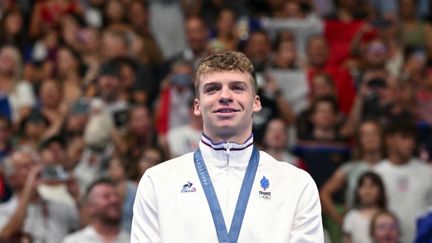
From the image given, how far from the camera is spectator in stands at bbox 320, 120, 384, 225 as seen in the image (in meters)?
11.5

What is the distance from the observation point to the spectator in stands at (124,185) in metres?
10.9

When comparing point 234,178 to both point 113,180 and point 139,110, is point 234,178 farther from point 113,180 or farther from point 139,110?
point 139,110

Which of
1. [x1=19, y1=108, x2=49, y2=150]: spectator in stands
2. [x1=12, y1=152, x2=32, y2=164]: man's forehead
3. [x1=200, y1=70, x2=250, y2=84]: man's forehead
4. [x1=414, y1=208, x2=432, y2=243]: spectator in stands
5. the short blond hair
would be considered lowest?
[x1=414, y1=208, x2=432, y2=243]: spectator in stands

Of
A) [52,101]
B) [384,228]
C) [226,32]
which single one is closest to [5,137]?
[52,101]

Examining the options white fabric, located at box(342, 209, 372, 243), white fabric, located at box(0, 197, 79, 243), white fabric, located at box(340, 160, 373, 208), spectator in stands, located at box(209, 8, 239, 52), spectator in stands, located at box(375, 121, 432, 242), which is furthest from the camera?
spectator in stands, located at box(209, 8, 239, 52)

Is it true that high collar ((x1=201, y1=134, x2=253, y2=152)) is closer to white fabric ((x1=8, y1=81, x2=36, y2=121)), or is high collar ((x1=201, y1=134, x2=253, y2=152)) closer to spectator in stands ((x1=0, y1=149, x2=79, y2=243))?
spectator in stands ((x1=0, y1=149, x2=79, y2=243))

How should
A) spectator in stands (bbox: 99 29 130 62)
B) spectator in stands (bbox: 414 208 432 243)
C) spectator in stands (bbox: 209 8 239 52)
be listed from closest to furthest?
1. spectator in stands (bbox: 414 208 432 243)
2. spectator in stands (bbox: 99 29 130 62)
3. spectator in stands (bbox: 209 8 239 52)

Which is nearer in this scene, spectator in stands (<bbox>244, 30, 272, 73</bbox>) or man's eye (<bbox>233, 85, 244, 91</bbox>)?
man's eye (<bbox>233, 85, 244, 91</bbox>)

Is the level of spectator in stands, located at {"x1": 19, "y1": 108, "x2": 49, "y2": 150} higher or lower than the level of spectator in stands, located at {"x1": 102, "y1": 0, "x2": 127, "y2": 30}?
lower

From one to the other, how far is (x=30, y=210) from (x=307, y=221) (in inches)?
210

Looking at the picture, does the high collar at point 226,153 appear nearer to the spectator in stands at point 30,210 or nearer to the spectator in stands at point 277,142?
the spectator in stands at point 30,210

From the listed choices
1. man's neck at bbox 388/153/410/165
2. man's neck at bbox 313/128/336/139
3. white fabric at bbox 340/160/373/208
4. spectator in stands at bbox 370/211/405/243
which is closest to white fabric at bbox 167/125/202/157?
man's neck at bbox 313/128/336/139

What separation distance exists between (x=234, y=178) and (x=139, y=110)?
657cm

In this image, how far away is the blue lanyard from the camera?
18.6 ft
